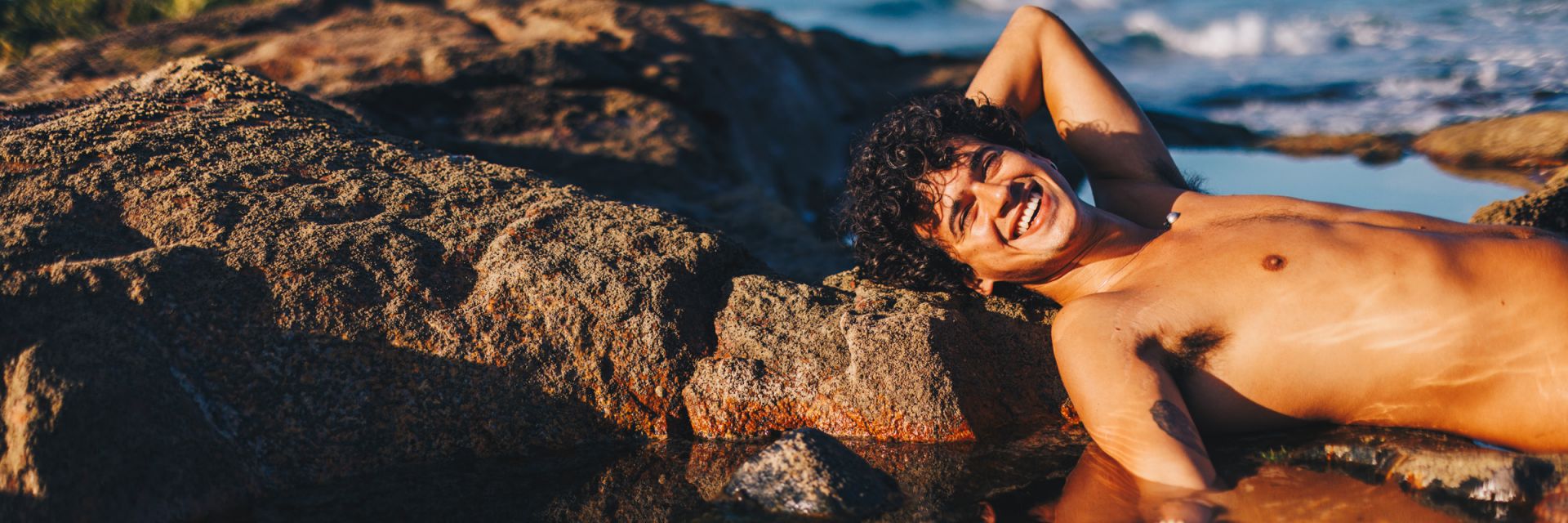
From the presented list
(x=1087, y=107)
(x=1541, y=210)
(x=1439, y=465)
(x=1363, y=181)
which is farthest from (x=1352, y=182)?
(x=1439, y=465)

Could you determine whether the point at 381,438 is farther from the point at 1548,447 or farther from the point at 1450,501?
the point at 1548,447

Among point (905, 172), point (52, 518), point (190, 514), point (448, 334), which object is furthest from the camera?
point (905, 172)

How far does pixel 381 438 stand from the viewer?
9.56ft

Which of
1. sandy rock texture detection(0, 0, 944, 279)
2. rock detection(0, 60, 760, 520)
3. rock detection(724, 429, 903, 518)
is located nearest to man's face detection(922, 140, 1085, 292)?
rock detection(0, 60, 760, 520)

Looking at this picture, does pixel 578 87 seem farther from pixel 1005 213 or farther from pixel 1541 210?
pixel 1541 210

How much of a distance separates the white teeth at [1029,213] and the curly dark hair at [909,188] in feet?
0.90

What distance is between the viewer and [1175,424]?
8.77 ft

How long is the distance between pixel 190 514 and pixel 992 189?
7.33 feet

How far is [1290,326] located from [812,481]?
134 centimetres

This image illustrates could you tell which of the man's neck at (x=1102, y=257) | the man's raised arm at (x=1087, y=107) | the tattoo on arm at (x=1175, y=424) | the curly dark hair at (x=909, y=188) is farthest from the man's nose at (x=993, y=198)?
the tattoo on arm at (x=1175, y=424)

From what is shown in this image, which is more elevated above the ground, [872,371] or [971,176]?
[971,176]

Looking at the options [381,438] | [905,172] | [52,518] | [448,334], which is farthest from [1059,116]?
[52,518]

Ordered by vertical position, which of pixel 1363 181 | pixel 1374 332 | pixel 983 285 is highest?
pixel 1374 332

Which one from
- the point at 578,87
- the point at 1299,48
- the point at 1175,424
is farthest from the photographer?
the point at 1299,48
